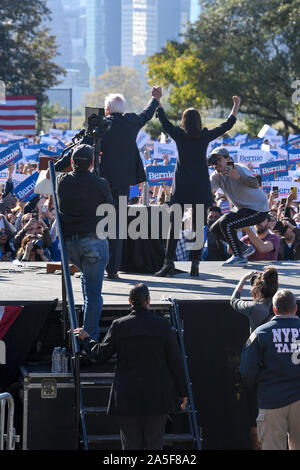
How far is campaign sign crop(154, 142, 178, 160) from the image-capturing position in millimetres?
20908

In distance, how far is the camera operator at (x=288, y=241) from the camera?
13164mm

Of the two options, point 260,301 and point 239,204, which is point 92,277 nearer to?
point 260,301

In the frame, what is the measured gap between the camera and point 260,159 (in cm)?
2028

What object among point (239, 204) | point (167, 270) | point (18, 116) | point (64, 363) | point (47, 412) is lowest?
point (47, 412)

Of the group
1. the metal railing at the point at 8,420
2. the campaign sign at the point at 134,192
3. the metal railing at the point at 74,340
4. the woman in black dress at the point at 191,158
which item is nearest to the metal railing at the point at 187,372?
the metal railing at the point at 74,340

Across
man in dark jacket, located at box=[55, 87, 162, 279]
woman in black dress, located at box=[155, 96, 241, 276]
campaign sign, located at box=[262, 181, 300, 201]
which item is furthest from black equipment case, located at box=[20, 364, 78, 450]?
campaign sign, located at box=[262, 181, 300, 201]

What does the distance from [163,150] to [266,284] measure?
1302 cm

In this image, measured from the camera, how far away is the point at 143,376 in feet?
23.2

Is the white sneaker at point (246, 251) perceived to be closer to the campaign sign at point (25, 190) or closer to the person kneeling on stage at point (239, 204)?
the person kneeling on stage at point (239, 204)

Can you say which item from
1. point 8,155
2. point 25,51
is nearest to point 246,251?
point 8,155

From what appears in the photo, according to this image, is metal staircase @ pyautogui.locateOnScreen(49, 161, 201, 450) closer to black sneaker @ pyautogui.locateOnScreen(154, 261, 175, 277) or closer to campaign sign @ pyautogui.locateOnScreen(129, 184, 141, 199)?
black sneaker @ pyautogui.locateOnScreen(154, 261, 175, 277)

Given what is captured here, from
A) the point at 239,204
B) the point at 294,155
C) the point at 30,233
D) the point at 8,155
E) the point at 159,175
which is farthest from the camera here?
the point at 294,155

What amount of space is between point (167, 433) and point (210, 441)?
730mm
